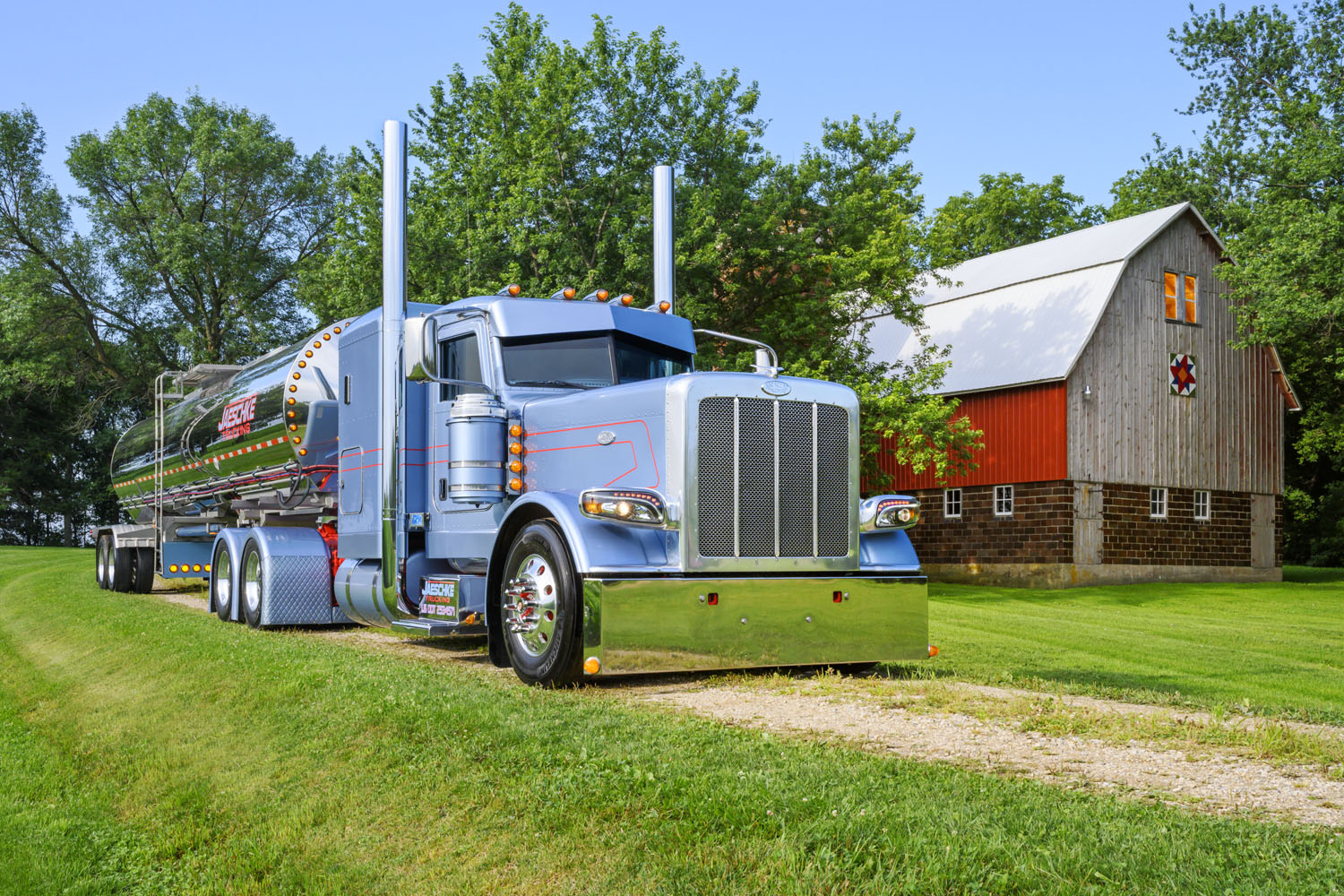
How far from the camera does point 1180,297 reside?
33.7 metres

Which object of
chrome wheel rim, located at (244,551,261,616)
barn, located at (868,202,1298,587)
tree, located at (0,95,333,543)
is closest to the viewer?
chrome wheel rim, located at (244,551,261,616)

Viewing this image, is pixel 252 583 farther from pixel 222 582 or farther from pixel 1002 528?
pixel 1002 528

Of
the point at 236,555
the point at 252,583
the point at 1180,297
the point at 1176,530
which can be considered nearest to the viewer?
the point at 252,583

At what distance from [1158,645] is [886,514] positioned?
24.3 ft

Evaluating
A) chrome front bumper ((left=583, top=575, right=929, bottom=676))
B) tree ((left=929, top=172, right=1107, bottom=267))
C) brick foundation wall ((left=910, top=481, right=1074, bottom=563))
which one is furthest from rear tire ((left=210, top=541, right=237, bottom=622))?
tree ((left=929, top=172, right=1107, bottom=267))

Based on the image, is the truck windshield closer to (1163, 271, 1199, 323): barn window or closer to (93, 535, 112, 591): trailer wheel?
(93, 535, 112, 591): trailer wheel

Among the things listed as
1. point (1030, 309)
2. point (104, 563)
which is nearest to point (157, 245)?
point (104, 563)

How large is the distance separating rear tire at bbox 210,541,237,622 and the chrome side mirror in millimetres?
6738

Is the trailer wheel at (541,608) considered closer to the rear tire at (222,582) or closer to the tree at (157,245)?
the rear tire at (222,582)

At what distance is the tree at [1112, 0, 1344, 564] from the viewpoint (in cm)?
3198

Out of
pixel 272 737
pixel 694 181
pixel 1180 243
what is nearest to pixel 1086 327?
pixel 1180 243

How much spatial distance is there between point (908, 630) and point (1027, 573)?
22.8 meters

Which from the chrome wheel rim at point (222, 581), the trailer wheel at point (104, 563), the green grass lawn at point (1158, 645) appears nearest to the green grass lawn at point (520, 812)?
the green grass lawn at point (1158, 645)

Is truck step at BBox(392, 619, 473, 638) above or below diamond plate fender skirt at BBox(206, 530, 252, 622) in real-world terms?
below
